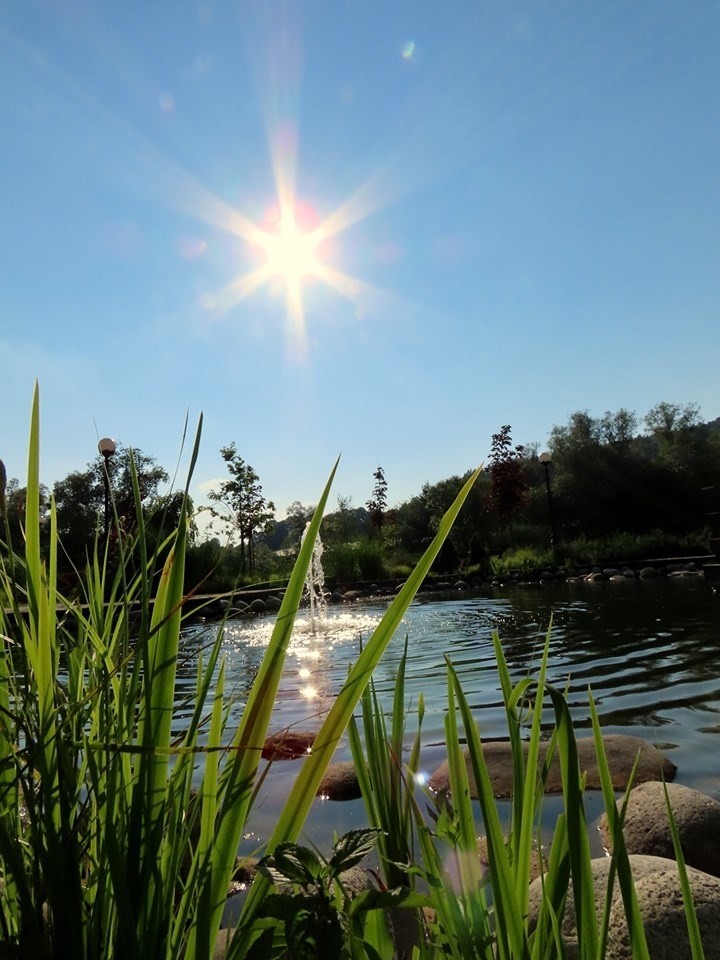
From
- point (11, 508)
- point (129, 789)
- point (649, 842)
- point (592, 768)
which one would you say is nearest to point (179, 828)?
point (129, 789)

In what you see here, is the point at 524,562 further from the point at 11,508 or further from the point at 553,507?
the point at 11,508

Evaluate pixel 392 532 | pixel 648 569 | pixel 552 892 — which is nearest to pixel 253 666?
pixel 552 892

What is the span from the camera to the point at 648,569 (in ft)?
55.6

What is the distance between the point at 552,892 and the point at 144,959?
48cm

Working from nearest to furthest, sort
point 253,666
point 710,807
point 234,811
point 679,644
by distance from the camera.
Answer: point 234,811, point 710,807, point 679,644, point 253,666

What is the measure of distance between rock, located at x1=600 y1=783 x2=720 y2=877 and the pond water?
0.53 metres

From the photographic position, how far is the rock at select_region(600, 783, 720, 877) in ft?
7.48

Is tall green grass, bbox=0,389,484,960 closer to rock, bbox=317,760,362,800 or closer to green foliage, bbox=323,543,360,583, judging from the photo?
rock, bbox=317,760,362,800

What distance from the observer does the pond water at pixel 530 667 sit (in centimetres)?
347

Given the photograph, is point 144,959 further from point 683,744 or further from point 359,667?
point 683,744

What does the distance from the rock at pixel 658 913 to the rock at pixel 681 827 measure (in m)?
0.73

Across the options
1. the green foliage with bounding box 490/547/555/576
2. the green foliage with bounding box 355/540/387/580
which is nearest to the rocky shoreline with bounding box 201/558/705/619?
the green foliage with bounding box 490/547/555/576

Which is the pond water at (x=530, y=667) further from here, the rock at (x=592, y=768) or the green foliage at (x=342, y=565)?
the green foliage at (x=342, y=565)

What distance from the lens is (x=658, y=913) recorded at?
4.66ft
